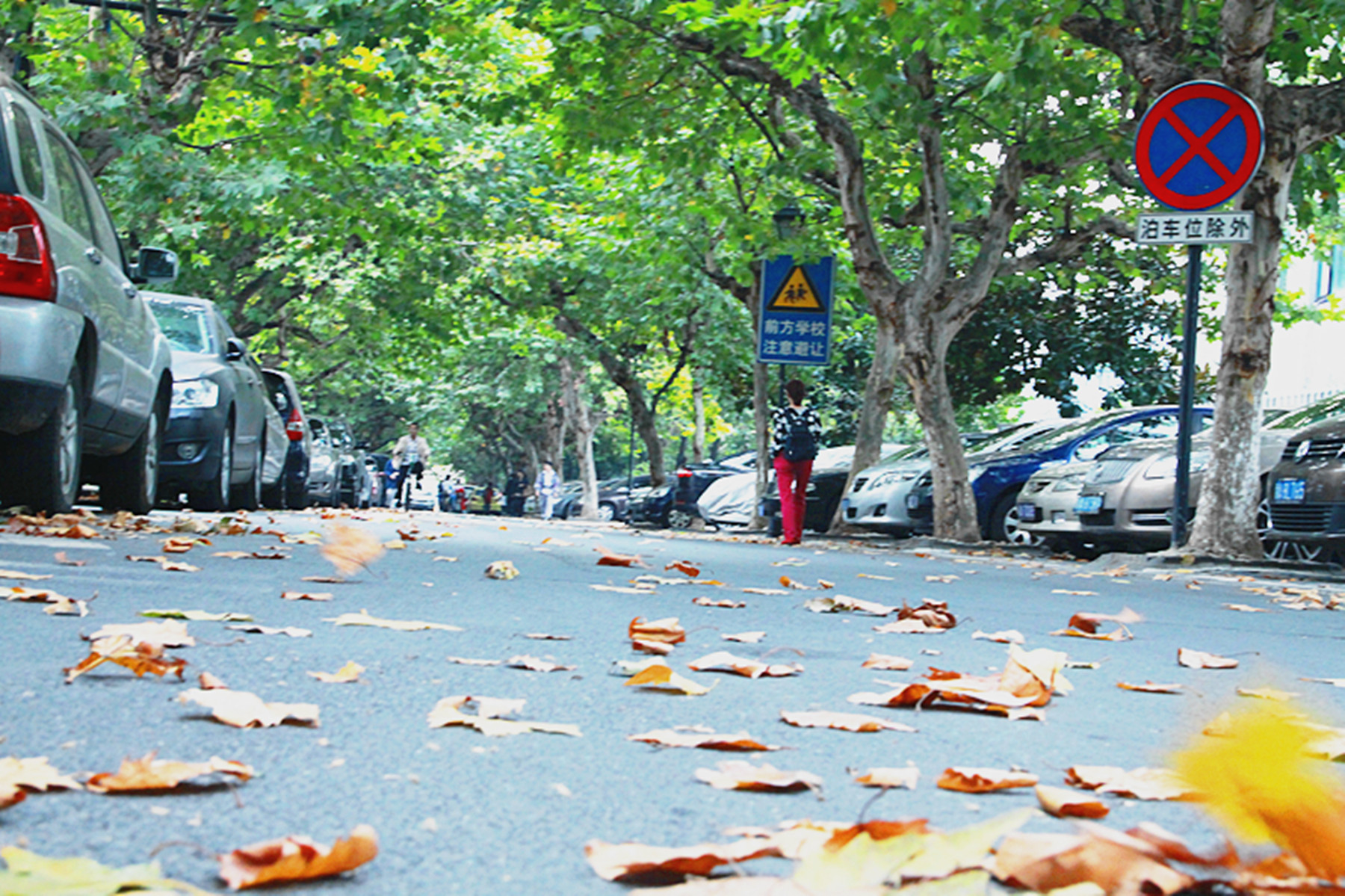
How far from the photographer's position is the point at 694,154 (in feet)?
59.1

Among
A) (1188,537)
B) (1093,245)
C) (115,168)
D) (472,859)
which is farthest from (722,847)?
(1093,245)

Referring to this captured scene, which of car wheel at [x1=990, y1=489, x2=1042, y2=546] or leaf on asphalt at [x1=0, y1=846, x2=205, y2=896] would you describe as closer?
leaf on asphalt at [x1=0, y1=846, x2=205, y2=896]

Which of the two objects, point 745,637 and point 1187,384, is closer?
point 745,637

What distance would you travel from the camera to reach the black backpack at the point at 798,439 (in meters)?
15.4

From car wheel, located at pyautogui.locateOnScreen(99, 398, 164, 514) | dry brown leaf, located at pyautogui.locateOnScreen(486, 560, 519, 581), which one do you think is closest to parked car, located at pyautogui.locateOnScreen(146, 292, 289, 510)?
car wheel, located at pyautogui.locateOnScreen(99, 398, 164, 514)

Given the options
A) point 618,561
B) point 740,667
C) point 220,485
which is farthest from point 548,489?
point 740,667

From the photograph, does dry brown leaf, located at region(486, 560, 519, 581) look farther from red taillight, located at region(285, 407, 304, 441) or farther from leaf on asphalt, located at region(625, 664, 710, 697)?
red taillight, located at region(285, 407, 304, 441)

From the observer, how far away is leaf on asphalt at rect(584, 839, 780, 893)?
85.9 inches

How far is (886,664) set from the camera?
4.69m

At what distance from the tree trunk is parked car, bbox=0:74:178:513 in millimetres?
29030

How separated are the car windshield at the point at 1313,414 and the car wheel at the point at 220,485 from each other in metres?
7.71

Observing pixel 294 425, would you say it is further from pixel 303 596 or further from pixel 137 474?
pixel 303 596

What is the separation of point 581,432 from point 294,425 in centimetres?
A: 2179

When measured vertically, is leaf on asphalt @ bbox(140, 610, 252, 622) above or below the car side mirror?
below
